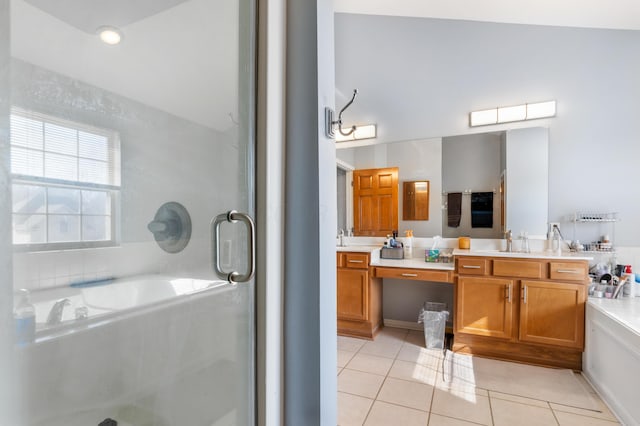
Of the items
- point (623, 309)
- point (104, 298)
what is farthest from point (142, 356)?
point (623, 309)

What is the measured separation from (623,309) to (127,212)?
295cm

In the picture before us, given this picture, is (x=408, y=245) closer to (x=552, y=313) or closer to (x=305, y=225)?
(x=552, y=313)

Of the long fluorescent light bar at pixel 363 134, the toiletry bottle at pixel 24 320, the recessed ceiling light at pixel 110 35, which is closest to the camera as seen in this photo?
the toiletry bottle at pixel 24 320

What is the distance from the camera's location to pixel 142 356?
2.03ft

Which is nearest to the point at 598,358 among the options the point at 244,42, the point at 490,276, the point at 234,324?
the point at 490,276

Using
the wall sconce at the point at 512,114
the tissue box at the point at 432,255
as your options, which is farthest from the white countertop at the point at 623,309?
the wall sconce at the point at 512,114

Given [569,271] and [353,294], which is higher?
[569,271]

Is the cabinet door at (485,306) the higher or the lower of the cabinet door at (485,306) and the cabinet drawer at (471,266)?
the lower

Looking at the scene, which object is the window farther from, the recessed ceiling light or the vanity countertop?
the vanity countertop

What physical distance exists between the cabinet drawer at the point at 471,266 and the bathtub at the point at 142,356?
2.37m

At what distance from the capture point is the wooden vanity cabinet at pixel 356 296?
10.2 ft

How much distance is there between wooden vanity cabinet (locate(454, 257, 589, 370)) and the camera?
2404 millimetres

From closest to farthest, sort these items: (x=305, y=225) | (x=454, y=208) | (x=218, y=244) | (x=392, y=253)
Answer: (x=218, y=244)
(x=305, y=225)
(x=454, y=208)
(x=392, y=253)

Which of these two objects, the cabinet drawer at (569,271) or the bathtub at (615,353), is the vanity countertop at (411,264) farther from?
the bathtub at (615,353)
